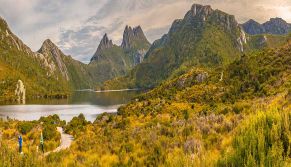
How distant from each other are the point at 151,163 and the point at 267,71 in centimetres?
5859

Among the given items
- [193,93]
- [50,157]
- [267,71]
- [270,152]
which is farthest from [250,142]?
[193,93]

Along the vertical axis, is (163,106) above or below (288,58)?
below

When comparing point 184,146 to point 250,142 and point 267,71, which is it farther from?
point 267,71

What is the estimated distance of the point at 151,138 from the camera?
48.8 ft

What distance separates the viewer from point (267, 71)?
6512 cm

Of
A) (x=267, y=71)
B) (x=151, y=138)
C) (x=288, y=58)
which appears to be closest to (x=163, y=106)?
(x=267, y=71)

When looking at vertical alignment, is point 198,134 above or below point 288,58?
below

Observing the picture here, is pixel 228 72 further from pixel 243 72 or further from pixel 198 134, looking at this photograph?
pixel 198 134

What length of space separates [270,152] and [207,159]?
5.87ft

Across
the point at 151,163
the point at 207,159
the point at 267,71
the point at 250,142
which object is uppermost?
the point at 267,71

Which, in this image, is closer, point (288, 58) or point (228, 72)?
point (288, 58)

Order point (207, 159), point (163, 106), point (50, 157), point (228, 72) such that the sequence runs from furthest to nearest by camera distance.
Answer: point (228, 72) → point (163, 106) → point (50, 157) → point (207, 159)

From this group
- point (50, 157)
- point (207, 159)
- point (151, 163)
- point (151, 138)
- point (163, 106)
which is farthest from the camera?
point (163, 106)

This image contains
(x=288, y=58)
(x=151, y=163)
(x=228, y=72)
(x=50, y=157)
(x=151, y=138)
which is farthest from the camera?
(x=228, y=72)
